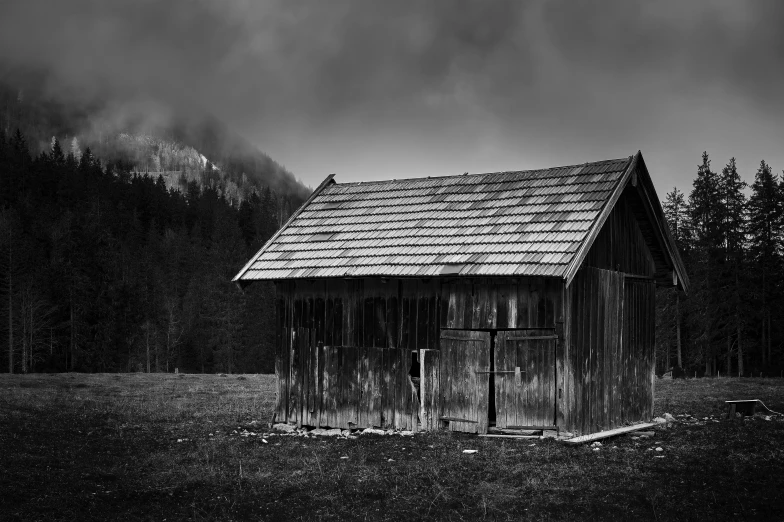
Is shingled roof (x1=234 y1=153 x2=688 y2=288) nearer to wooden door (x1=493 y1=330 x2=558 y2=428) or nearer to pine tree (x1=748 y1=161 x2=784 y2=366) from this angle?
wooden door (x1=493 y1=330 x2=558 y2=428)

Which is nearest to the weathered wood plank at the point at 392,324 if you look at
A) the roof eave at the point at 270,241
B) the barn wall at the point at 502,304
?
the barn wall at the point at 502,304

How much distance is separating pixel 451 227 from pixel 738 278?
125 ft

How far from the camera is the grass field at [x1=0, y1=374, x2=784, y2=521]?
1070 centimetres

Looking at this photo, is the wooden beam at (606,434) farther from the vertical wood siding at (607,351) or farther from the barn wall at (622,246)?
the barn wall at (622,246)

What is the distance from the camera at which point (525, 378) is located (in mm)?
16797

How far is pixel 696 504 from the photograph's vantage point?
1058 centimetres

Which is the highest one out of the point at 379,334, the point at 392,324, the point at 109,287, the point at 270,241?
the point at 270,241

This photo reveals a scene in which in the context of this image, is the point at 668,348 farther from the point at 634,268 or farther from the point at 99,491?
the point at 99,491

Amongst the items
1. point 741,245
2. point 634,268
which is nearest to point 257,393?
point 634,268

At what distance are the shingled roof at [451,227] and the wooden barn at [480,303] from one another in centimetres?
5

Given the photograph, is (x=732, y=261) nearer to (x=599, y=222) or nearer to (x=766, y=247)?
(x=766, y=247)

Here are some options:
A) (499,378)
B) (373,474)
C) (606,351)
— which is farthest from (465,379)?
(373,474)

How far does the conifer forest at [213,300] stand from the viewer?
166 feet

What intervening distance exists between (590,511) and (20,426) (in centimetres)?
1455
